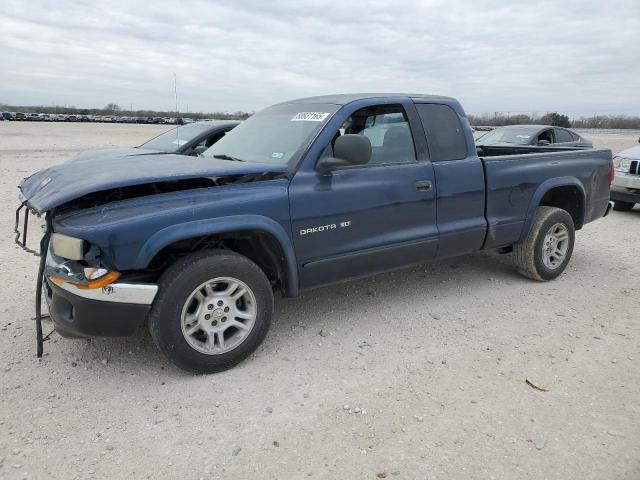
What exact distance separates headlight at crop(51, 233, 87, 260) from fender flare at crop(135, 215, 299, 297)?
32 centimetres

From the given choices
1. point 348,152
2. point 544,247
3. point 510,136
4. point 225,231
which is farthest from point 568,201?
point 510,136

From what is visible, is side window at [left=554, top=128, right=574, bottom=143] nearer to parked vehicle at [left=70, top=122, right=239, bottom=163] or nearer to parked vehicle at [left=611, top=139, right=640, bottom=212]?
parked vehicle at [left=611, top=139, right=640, bottom=212]

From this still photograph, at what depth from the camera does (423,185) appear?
4277mm

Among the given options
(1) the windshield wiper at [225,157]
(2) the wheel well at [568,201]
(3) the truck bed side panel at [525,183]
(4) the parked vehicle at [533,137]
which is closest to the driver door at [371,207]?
(1) the windshield wiper at [225,157]

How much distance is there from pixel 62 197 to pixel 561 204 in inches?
199

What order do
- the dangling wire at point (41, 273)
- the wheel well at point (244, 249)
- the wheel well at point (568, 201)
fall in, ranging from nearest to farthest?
the dangling wire at point (41, 273), the wheel well at point (244, 249), the wheel well at point (568, 201)

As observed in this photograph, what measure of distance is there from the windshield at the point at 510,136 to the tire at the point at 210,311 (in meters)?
9.42

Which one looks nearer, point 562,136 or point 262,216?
point 262,216

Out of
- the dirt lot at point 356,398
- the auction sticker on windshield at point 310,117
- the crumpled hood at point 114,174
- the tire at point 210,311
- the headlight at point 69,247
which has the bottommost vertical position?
the dirt lot at point 356,398

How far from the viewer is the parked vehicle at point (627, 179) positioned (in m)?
9.19

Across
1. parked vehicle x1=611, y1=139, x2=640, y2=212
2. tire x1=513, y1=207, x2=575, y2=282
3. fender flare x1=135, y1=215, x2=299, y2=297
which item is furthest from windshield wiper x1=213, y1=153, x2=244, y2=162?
parked vehicle x1=611, y1=139, x2=640, y2=212

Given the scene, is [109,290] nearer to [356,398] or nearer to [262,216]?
[262,216]

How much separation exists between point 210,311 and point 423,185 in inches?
81.2

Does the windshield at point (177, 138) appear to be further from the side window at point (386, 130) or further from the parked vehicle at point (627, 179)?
the parked vehicle at point (627, 179)
